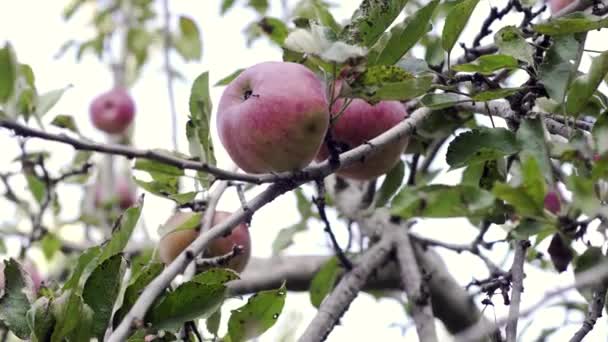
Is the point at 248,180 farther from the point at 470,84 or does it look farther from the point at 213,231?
the point at 470,84

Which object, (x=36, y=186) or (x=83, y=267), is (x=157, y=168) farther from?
(x=36, y=186)

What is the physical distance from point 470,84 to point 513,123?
0.12m

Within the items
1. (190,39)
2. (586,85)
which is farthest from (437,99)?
(190,39)

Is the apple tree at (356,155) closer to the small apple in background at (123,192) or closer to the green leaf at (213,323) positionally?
the green leaf at (213,323)

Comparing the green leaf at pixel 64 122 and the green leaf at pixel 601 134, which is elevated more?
the green leaf at pixel 64 122

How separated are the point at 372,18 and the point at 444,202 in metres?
0.28

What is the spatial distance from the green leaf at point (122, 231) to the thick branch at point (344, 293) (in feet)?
1.05

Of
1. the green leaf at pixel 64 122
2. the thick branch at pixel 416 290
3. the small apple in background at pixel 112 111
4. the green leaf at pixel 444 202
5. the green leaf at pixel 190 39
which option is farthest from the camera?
the small apple in background at pixel 112 111

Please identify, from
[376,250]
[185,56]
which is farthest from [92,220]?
[376,250]

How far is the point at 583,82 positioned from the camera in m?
0.76

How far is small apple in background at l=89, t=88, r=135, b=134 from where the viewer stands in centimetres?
296

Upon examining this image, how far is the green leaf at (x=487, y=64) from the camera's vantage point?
0.86 meters

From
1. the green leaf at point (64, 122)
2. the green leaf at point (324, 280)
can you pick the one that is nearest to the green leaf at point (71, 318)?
the green leaf at point (64, 122)

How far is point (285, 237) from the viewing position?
5.64 feet
